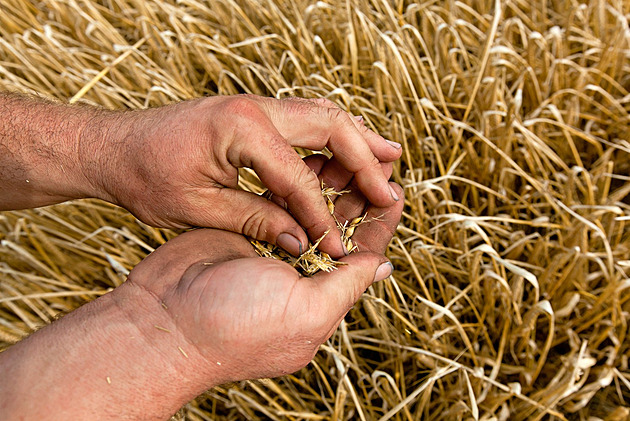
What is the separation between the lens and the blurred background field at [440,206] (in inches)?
51.7

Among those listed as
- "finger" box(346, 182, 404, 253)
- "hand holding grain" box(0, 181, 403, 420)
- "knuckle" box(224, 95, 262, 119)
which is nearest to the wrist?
"hand holding grain" box(0, 181, 403, 420)

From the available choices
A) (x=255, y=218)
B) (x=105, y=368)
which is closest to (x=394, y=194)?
(x=255, y=218)

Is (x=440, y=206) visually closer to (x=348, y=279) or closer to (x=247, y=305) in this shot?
(x=348, y=279)

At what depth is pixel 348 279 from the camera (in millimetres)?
968

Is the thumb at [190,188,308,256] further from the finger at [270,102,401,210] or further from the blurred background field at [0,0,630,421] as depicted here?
the blurred background field at [0,0,630,421]

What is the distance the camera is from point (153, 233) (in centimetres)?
156

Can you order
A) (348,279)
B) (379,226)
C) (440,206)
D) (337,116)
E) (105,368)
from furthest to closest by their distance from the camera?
(440,206) → (379,226) → (337,116) → (348,279) → (105,368)

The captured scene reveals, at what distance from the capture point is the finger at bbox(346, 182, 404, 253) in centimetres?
120

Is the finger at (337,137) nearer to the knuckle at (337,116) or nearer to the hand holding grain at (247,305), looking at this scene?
the knuckle at (337,116)

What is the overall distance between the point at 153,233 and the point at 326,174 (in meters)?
0.59

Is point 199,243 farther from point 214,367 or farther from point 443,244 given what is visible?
point 443,244

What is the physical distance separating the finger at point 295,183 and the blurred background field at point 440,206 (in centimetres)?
32

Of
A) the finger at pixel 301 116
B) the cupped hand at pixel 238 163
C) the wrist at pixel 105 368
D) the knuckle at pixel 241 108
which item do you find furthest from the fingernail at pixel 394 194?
the wrist at pixel 105 368

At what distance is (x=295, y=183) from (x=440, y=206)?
67 cm
